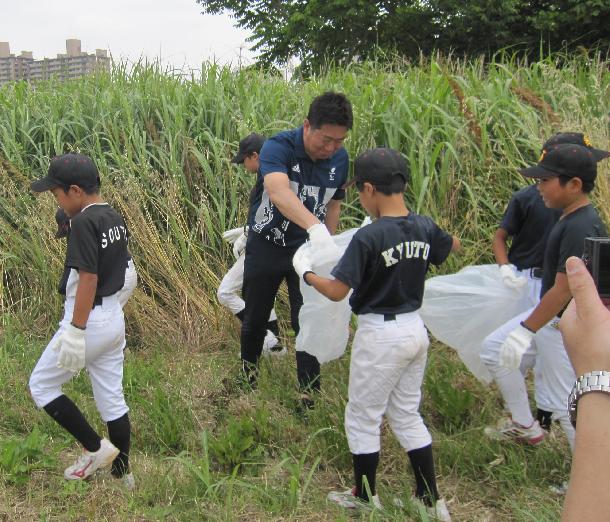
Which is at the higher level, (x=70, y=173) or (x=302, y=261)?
(x=70, y=173)

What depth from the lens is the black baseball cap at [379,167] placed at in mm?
2545

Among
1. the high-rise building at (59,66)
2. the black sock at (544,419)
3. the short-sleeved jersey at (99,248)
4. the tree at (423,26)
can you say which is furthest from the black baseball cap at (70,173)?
the tree at (423,26)

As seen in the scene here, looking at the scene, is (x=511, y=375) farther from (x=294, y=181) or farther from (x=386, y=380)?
(x=294, y=181)

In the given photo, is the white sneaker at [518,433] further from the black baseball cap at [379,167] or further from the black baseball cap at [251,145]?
the black baseball cap at [251,145]

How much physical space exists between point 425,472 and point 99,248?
5.35 feet

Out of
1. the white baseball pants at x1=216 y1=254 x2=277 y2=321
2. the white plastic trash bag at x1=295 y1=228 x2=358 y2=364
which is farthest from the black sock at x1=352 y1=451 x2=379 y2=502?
the white baseball pants at x1=216 y1=254 x2=277 y2=321

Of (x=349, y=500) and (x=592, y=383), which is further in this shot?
(x=349, y=500)

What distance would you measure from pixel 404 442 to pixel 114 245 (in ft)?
4.84

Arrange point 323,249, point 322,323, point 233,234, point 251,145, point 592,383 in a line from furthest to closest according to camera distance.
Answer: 1. point 233,234
2. point 251,145
3. point 322,323
4. point 323,249
5. point 592,383

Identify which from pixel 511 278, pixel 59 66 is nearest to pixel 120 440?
pixel 511 278

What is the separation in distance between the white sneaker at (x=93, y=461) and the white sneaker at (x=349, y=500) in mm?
974

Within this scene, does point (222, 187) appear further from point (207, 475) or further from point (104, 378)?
point (207, 475)

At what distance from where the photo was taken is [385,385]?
2.57m

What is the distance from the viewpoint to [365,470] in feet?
8.78
